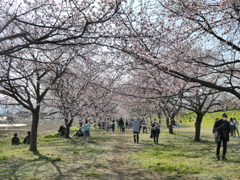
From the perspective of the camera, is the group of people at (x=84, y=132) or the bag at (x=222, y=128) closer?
the bag at (x=222, y=128)

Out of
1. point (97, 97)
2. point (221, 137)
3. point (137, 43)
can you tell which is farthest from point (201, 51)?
point (97, 97)

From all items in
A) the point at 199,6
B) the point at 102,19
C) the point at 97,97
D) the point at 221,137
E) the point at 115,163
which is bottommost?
the point at 115,163

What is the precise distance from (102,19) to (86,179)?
4349mm

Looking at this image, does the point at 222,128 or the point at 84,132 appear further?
the point at 84,132

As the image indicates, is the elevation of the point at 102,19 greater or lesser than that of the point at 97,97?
greater

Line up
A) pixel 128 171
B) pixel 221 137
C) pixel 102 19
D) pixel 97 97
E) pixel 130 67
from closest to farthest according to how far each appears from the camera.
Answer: pixel 102 19 → pixel 128 171 → pixel 130 67 → pixel 221 137 → pixel 97 97

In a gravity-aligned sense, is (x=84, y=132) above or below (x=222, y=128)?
below

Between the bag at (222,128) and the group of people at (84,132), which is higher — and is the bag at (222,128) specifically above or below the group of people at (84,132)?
above

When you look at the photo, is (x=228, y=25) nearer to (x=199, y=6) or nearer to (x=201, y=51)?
(x=199, y=6)

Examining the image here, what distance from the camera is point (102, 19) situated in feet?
20.1

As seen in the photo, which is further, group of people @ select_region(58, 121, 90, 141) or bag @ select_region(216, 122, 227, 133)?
group of people @ select_region(58, 121, 90, 141)

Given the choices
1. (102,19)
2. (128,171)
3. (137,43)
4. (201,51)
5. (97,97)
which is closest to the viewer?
(102,19)

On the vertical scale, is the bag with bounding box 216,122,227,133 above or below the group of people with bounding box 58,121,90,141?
above

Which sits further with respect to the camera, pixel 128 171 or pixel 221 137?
pixel 221 137
